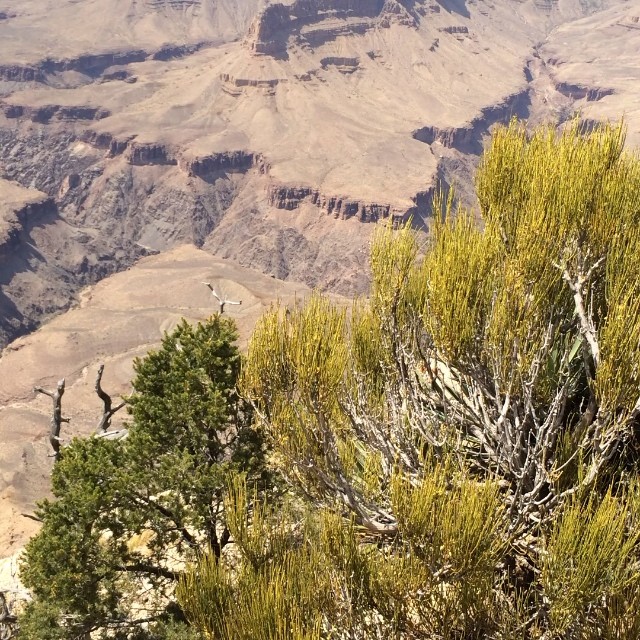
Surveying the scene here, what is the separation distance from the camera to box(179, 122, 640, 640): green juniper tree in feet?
19.8

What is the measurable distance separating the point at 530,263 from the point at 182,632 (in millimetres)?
10383

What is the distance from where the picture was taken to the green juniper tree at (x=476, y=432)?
6.04 metres

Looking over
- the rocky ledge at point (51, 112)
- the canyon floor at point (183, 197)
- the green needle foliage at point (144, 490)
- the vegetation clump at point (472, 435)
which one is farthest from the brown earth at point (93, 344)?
the rocky ledge at point (51, 112)

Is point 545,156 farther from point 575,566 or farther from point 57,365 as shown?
point 57,365

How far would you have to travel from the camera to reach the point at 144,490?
1465 centimetres

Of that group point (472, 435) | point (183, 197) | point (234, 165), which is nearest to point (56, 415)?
point (472, 435)

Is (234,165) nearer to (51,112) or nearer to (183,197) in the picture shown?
(183,197)

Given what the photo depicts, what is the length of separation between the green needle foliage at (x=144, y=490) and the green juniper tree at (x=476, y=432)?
4624 mm

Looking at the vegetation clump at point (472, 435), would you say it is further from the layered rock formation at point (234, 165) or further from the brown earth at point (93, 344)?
the layered rock formation at point (234, 165)

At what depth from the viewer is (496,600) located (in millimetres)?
7371

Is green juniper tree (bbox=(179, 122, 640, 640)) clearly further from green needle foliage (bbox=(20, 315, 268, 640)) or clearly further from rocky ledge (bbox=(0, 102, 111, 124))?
rocky ledge (bbox=(0, 102, 111, 124))

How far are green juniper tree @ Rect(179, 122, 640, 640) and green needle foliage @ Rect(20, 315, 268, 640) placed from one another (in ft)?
15.2

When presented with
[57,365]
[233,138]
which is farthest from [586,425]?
[233,138]

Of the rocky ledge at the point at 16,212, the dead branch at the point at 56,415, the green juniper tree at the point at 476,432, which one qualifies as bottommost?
the rocky ledge at the point at 16,212
